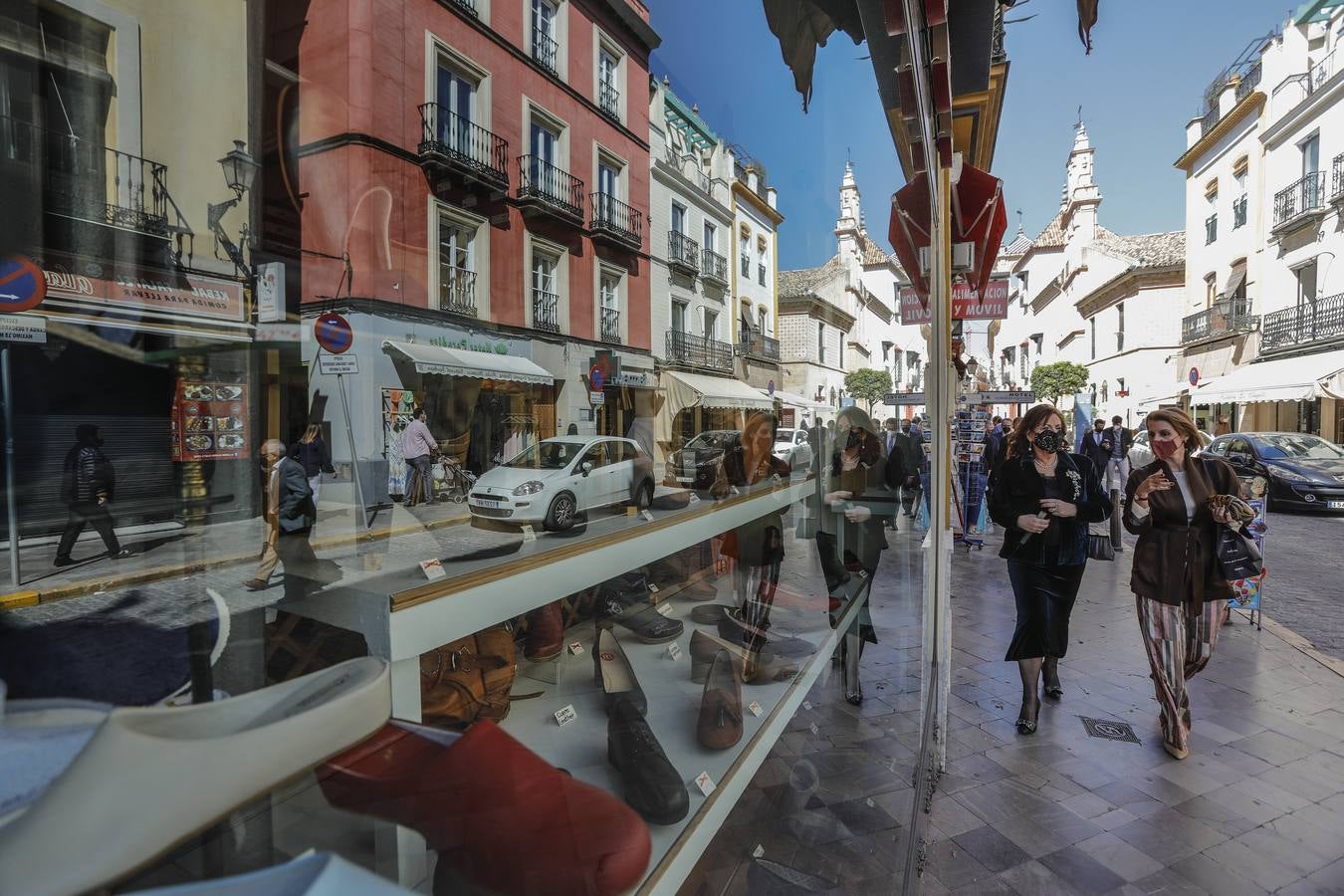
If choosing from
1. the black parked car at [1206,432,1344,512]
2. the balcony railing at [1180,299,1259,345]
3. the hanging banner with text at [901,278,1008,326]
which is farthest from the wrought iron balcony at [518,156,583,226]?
the balcony railing at [1180,299,1259,345]

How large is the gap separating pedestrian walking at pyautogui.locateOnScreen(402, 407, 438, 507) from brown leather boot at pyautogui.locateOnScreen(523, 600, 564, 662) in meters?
0.41

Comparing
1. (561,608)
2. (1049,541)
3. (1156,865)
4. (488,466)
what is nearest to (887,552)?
(1049,541)

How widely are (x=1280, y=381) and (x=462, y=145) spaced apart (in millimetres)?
22771

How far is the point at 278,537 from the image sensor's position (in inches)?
27.7

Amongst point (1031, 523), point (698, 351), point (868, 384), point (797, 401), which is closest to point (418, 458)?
point (698, 351)

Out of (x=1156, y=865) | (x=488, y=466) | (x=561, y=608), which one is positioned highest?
(x=488, y=466)

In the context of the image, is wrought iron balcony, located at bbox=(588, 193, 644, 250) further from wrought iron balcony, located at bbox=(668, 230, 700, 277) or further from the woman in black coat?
the woman in black coat

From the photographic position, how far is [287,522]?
2.27ft

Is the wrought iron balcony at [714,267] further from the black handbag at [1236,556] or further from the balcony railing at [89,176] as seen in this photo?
the black handbag at [1236,556]

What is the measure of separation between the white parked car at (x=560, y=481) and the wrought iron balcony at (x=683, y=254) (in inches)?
14.5

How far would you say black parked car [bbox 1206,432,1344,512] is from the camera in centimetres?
1055

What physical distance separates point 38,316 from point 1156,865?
3.23 metres

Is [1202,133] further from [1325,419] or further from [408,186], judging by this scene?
[408,186]

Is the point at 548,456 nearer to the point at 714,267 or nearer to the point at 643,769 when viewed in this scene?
the point at 643,769
